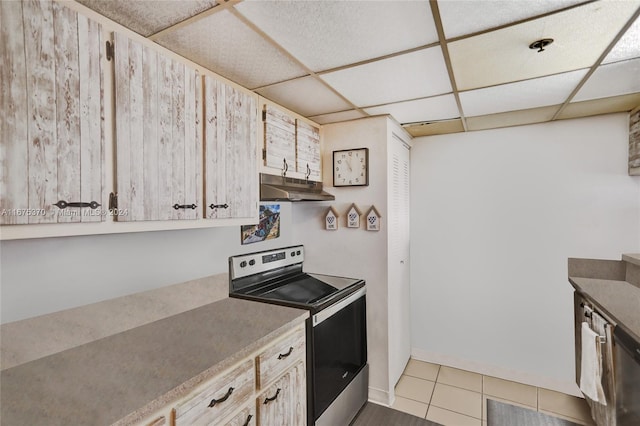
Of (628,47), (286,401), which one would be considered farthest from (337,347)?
(628,47)

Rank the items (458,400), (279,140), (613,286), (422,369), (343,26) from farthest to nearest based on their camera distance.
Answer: (422,369), (458,400), (279,140), (613,286), (343,26)

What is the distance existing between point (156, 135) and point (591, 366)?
2.53 m

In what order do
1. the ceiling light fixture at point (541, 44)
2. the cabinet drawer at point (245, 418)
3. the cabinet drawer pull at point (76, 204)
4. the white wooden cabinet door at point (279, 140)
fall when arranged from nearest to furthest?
the cabinet drawer pull at point (76, 204)
the cabinet drawer at point (245, 418)
the ceiling light fixture at point (541, 44)
the white wooden cabinet door at point (279, 140)

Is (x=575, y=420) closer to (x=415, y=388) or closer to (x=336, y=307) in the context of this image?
(x=415, y=388)

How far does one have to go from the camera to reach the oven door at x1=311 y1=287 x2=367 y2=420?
1893mm

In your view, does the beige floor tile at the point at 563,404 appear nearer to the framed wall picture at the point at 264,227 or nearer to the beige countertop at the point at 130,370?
the beige countertop at the point at 130,370

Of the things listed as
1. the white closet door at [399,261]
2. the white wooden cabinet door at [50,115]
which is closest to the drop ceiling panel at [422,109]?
the white closet door at [399,261]

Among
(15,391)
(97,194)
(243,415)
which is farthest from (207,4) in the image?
(243,415)

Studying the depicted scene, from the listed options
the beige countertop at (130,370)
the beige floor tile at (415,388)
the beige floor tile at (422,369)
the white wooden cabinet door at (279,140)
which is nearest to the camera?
the beige countertop at (130,370)

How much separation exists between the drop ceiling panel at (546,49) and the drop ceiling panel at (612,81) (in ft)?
0.59

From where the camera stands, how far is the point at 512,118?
8.57 feet

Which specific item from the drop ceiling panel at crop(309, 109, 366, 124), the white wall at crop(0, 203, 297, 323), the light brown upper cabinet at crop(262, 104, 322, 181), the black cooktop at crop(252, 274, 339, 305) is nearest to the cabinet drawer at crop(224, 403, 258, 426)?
the black cooktop at crop(252, 274, 339, 305)

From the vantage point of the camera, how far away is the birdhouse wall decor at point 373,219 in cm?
257

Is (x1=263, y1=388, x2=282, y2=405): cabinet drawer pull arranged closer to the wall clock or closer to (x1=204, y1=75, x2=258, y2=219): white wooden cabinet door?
(x1=204, y1=75, x2=258, y2=219): white wooden cabinet door
